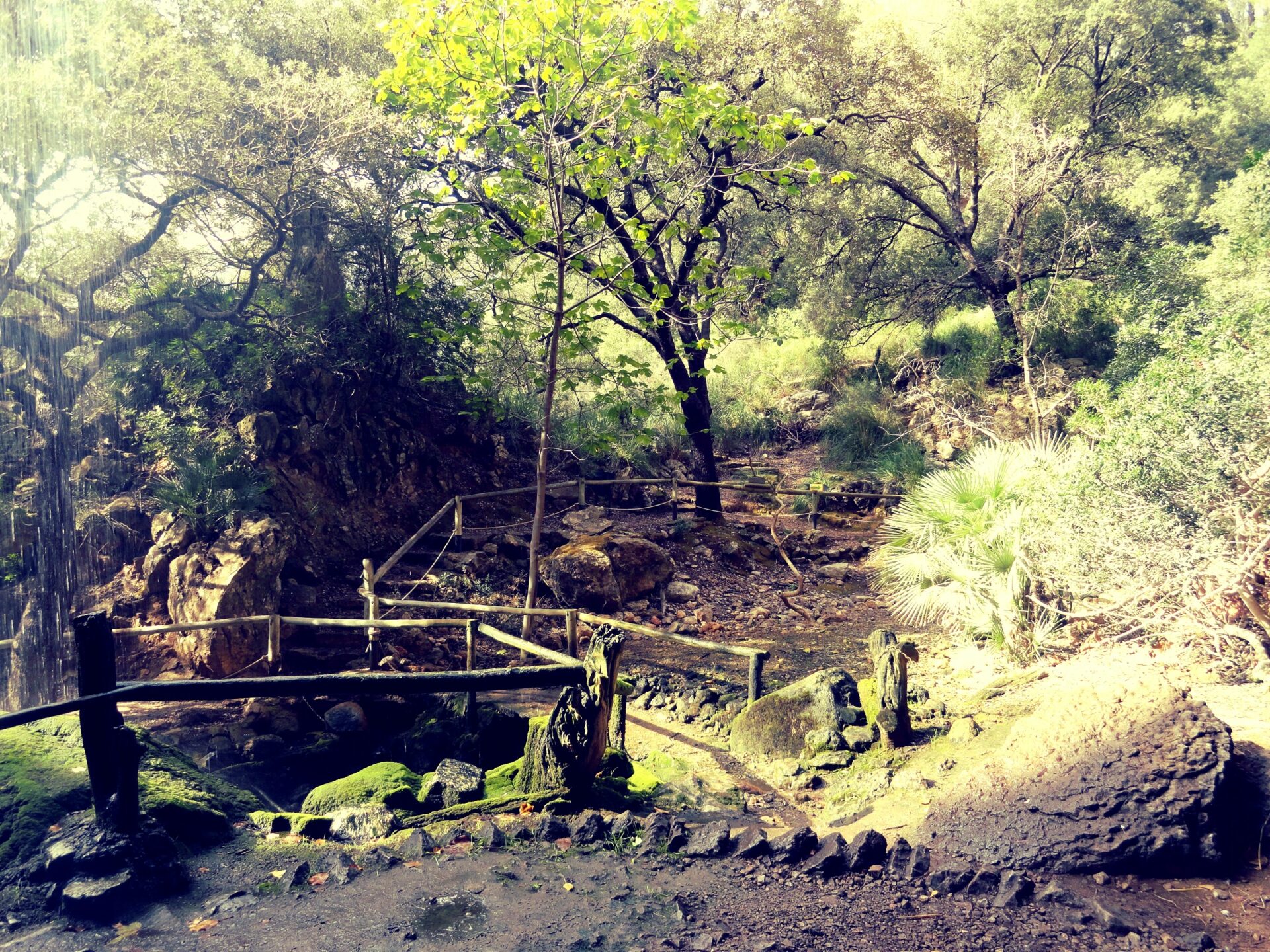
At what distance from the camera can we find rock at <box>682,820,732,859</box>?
4000 millimetres

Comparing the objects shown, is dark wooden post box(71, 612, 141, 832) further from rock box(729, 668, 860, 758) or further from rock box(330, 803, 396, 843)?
rock box(729, 668, 860, 758)

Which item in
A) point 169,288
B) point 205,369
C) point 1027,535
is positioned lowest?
point 1027,535

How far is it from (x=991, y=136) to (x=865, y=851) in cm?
1390

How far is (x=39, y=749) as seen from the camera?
4.59m

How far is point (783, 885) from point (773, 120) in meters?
6.01

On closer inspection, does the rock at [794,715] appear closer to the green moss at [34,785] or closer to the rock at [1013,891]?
the rock at [1013,891]

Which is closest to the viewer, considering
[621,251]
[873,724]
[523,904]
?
[523,904]

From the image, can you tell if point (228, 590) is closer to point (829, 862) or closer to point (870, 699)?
point (870, 699)

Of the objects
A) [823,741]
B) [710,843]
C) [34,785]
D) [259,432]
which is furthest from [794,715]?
[259,432]

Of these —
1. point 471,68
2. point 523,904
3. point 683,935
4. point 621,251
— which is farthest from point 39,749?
point 621,251

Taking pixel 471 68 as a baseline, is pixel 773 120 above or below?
below

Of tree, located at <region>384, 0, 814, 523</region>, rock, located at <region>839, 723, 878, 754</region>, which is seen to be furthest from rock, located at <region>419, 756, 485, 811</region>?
tree, located at <region>384, 0, 814, 523</region>

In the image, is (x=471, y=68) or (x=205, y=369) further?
(x=205, y=369)

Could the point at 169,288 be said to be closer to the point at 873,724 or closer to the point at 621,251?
the point at 621,251
